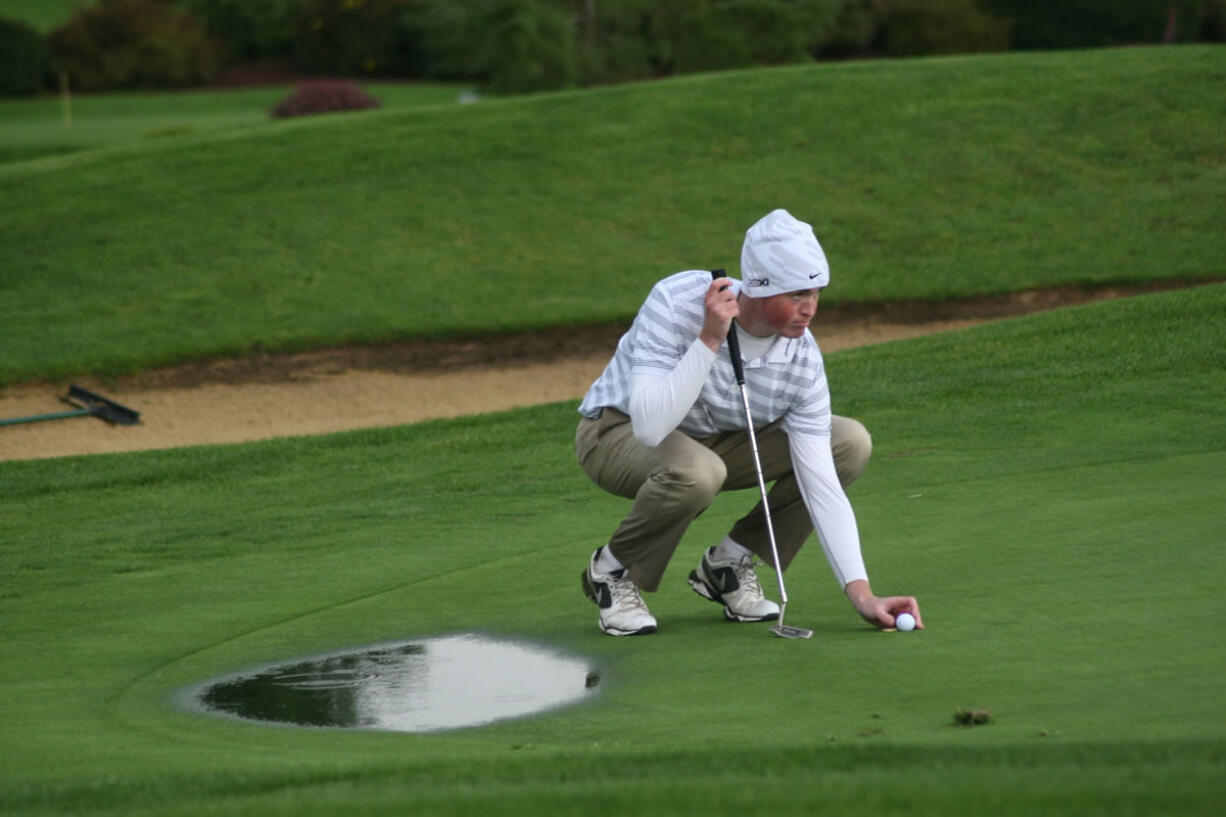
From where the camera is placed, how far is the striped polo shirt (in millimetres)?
5262

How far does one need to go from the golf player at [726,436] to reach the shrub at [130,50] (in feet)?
151

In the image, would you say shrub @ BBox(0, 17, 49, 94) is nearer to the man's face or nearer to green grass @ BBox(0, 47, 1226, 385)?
green grass @ BBox(0, 47, 1226, 385)

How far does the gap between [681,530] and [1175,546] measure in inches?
71.9

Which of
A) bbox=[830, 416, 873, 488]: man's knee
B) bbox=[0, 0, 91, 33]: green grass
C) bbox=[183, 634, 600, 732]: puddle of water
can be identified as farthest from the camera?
bbox=[0, 0, 91, 33]: green grass

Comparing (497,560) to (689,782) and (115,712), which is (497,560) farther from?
(689,782)

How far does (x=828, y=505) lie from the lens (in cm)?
526

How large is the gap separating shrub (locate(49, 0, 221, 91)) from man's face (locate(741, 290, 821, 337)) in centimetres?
4634

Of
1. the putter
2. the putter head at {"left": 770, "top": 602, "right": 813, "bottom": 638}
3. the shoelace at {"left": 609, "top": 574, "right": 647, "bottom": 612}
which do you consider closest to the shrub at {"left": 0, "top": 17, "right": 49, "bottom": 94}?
the shoelace at {"left": 609, "top": 574, "right": 647, "bottom": 612}

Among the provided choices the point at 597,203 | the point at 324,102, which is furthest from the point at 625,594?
the point at 324,102

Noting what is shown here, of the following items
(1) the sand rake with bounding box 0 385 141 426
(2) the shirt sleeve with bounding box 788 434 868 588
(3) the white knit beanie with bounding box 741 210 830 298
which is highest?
(3) the white knit beanie with bounding box 741 210 830 298

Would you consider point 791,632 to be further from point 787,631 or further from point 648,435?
point 648,435

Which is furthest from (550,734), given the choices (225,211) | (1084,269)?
(225,211)

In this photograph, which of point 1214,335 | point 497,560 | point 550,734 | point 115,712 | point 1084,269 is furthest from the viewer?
point 1084,269

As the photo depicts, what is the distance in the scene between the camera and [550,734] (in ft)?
14.1
